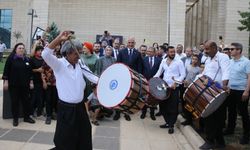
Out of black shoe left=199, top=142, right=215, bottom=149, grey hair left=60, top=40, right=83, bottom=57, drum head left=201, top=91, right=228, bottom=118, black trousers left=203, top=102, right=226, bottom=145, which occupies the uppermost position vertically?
grey hair left=60, top=40, right=83, bottom=57

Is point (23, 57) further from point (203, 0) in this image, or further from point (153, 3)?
point (203, 0)

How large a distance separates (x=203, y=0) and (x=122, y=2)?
5990 millimetres

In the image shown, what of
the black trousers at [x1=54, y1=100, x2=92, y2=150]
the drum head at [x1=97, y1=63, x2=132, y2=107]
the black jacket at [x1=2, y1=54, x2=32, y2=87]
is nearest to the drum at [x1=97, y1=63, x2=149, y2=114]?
the drum head at [x1=97, y1=63, x2=132, y2=107]

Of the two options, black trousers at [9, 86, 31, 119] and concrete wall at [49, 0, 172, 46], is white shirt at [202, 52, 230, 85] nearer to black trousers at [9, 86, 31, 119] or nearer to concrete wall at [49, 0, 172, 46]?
black trousers at [9, 86, 31, 119]

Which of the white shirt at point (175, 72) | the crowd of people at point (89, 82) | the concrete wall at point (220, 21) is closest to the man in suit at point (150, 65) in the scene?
the crowd of people at point (89, 82)

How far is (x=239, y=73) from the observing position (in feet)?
25.7

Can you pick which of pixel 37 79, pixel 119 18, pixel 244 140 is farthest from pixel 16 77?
pixel 119 18

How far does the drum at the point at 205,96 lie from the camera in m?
6.79

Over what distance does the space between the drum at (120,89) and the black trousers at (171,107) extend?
10.5ft

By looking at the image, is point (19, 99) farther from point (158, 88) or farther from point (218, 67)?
point (218, 67)

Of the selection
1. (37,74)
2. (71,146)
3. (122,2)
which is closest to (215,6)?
(122,2)

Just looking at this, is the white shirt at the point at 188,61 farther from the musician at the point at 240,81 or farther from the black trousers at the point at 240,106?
the musician at the point at 240,81

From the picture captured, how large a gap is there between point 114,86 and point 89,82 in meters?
2.99

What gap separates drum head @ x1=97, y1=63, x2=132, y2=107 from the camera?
228 inches
